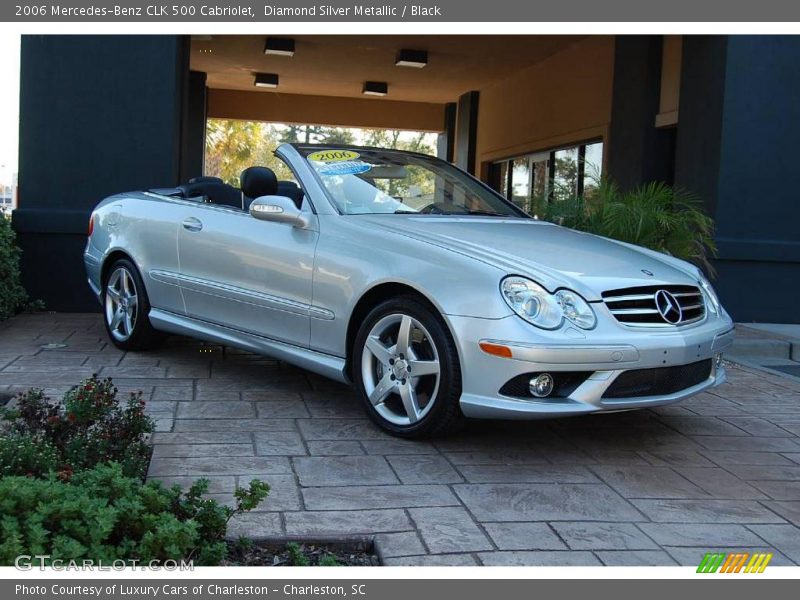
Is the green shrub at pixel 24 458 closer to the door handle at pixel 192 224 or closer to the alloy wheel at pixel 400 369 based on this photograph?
the alloy wheel at pixel 400 369

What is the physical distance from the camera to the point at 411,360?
440cm

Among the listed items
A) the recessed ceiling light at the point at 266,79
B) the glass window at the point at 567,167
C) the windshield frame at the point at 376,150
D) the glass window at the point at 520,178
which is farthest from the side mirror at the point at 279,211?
the recessed ceiling light at the point at 266,79

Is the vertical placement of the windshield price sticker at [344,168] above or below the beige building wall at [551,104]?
below

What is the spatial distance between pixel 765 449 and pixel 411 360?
6.57ft

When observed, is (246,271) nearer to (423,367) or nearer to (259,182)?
(259,182)

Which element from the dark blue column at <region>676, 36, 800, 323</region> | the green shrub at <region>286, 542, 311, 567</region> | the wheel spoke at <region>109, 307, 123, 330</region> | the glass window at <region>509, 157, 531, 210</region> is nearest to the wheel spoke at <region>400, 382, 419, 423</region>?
the green shrub at <region>286, 542, 311, 567</region>

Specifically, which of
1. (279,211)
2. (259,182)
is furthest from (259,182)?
(279,211)

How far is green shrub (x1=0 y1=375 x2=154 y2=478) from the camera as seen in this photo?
3.44 m

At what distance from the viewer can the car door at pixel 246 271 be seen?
5.02 m

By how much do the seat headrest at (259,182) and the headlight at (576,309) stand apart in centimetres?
204

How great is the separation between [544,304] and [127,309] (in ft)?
12.0

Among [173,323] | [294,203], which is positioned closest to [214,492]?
[294,203]

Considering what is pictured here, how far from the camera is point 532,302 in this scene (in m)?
4.09

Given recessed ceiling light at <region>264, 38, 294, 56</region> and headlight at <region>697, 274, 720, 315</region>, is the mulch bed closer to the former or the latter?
headlight at <region>697, 274, 720, 315</region>
